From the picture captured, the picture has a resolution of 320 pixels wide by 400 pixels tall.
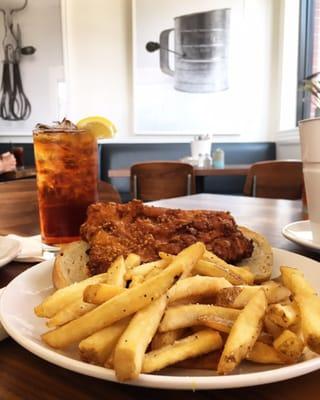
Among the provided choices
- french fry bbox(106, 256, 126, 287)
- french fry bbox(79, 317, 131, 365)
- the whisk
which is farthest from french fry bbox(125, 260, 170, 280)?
the whisk

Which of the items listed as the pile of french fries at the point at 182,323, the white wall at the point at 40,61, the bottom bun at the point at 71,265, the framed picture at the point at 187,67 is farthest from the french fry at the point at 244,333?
the white wall at the point at 40,61

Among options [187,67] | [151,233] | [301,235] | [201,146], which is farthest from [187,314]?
[187,67]

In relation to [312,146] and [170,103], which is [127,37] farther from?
[312,146]

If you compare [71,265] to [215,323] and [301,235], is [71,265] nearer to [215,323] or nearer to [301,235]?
[215,323]

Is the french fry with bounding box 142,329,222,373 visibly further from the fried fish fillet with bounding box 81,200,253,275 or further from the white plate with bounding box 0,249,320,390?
the fried fish fillet with bounding box 81,200,253,275

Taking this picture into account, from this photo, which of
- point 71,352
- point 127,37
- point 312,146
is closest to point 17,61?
point 127,37
